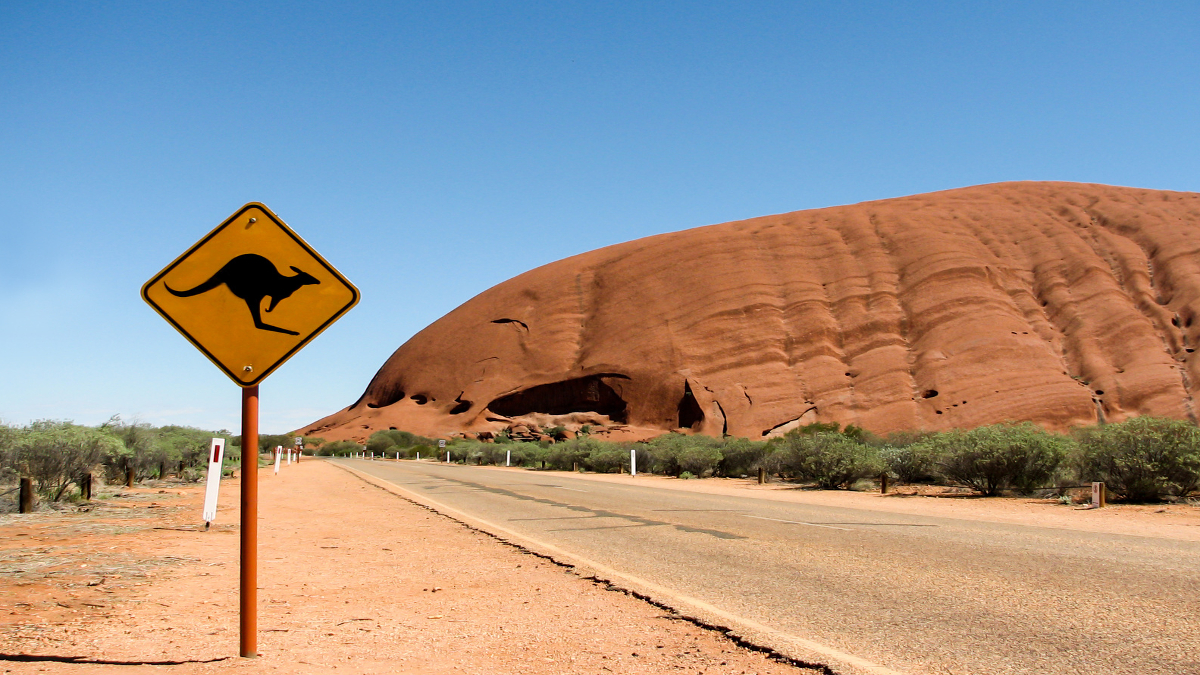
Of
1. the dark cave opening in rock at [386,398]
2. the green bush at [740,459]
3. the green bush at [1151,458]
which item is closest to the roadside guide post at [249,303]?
the green bush at [1151,458]

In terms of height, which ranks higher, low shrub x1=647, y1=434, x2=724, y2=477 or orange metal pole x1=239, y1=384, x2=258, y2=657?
orange metal pole x1=239, y1=384, x2=258, y2=657

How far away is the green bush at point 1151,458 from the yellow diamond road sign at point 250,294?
738 inches

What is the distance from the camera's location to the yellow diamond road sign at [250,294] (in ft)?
14.1

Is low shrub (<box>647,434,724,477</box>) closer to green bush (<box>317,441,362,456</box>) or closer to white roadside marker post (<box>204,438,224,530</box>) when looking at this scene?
white roadside marker post (<box>204,438,224,530</box>)

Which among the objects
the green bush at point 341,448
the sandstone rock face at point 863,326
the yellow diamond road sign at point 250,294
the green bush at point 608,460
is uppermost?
the sandstone rock face at point 863,326

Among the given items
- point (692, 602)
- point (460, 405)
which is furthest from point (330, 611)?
point (460, 405)

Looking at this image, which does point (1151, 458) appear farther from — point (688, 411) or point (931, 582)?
point (688, 411)

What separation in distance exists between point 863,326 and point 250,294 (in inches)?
2707

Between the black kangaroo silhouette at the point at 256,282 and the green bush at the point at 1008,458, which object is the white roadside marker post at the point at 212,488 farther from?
the green bush at the point at 1008,458

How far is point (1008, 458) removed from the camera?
67.5ft

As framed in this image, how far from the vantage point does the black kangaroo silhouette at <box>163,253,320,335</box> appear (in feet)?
14.4

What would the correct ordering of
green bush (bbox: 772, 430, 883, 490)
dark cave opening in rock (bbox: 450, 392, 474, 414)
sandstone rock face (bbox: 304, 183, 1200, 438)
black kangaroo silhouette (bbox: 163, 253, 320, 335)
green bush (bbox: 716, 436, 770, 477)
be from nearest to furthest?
black kangaroo silhouette (bbox: 163, 253, 320, 335), green bush (bbox: 772, 430, 883, 490), green bush (bbox: 716, 436, 770, 477), sandstone rock face (bbox: 304, 183, 1200, 438), dark cave opening in rock (bbox: 450, 392, 474, 414)

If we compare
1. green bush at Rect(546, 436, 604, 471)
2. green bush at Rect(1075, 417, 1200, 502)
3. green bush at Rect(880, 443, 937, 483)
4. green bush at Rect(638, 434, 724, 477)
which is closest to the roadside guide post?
green bush at Rect(1075, 417, 1200, 502)

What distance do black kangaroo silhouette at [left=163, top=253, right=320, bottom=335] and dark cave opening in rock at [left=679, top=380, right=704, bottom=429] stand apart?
212 feet
